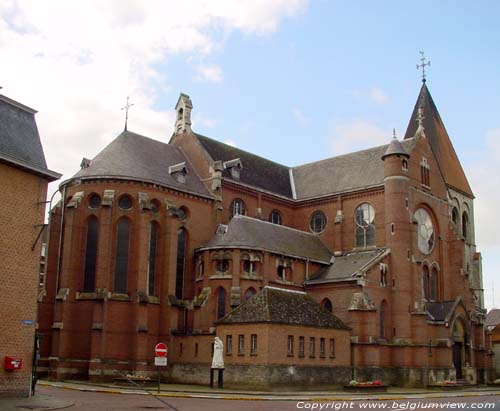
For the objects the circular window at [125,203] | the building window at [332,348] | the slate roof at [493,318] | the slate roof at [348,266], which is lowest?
the building window at [332,348]

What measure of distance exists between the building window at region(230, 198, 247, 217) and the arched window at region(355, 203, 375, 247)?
993 cm

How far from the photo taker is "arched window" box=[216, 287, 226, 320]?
4831cm

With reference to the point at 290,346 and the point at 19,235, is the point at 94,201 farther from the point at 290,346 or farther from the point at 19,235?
the point at 19,235

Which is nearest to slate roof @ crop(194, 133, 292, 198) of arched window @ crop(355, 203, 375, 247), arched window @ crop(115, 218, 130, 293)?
arched window @ crop(355, 203, 375, 247)

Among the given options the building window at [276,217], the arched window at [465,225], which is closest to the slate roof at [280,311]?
the building window at [276,217]

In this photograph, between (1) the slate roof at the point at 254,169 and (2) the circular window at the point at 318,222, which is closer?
(1) the slate roof at the point at 254,169

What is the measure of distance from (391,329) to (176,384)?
1752 centimetres

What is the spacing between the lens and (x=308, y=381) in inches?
1670

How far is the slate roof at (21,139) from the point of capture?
28250 mm

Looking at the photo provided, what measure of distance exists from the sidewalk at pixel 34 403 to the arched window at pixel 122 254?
1992 cm

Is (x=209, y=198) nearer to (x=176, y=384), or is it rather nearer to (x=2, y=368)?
(x=176, y=384)

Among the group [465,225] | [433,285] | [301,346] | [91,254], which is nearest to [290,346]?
[301,346]

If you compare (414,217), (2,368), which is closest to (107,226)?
(2,368)

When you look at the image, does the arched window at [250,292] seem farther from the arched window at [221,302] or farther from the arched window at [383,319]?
the arched window at [383,319]
